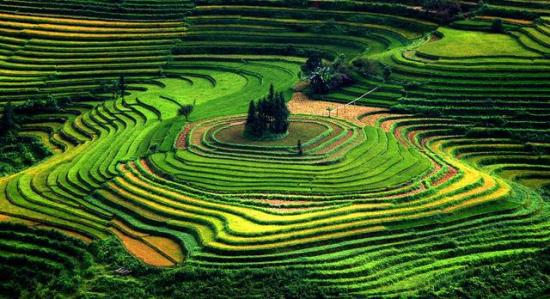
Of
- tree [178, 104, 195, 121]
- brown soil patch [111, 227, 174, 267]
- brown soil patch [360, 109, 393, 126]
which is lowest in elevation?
brown soil patch [111, 227, 174, 267]

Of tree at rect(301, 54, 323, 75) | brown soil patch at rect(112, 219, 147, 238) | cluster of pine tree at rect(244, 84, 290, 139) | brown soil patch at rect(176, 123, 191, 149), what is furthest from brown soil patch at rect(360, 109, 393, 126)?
brown soil patch at rect(112, 219, 147, 238)

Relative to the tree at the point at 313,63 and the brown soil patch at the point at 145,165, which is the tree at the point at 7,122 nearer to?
the brown soil patch at the point at 145,165

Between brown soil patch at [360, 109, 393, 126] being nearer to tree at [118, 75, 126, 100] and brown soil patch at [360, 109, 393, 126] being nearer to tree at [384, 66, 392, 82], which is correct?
tree at [384, 66, 392, 82]

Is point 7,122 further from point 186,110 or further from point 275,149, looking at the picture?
point 275,149

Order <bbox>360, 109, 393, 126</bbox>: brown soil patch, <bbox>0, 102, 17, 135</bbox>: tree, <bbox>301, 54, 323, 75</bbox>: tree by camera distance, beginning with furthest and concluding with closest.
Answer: <bbox>301, 54, 323, 75</bbox>: tree → <bbox>0, 102, 17, 135</bbox>: tree → <bbox>360, 109, 393, 126</bbox>: brown soil patch

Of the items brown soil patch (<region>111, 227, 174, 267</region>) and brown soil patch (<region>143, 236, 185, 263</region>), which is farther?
brown soil patch (<region>143, 236, 185, 263</region>)

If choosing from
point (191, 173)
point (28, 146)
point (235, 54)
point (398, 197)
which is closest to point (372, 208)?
→ point (398, 197)
